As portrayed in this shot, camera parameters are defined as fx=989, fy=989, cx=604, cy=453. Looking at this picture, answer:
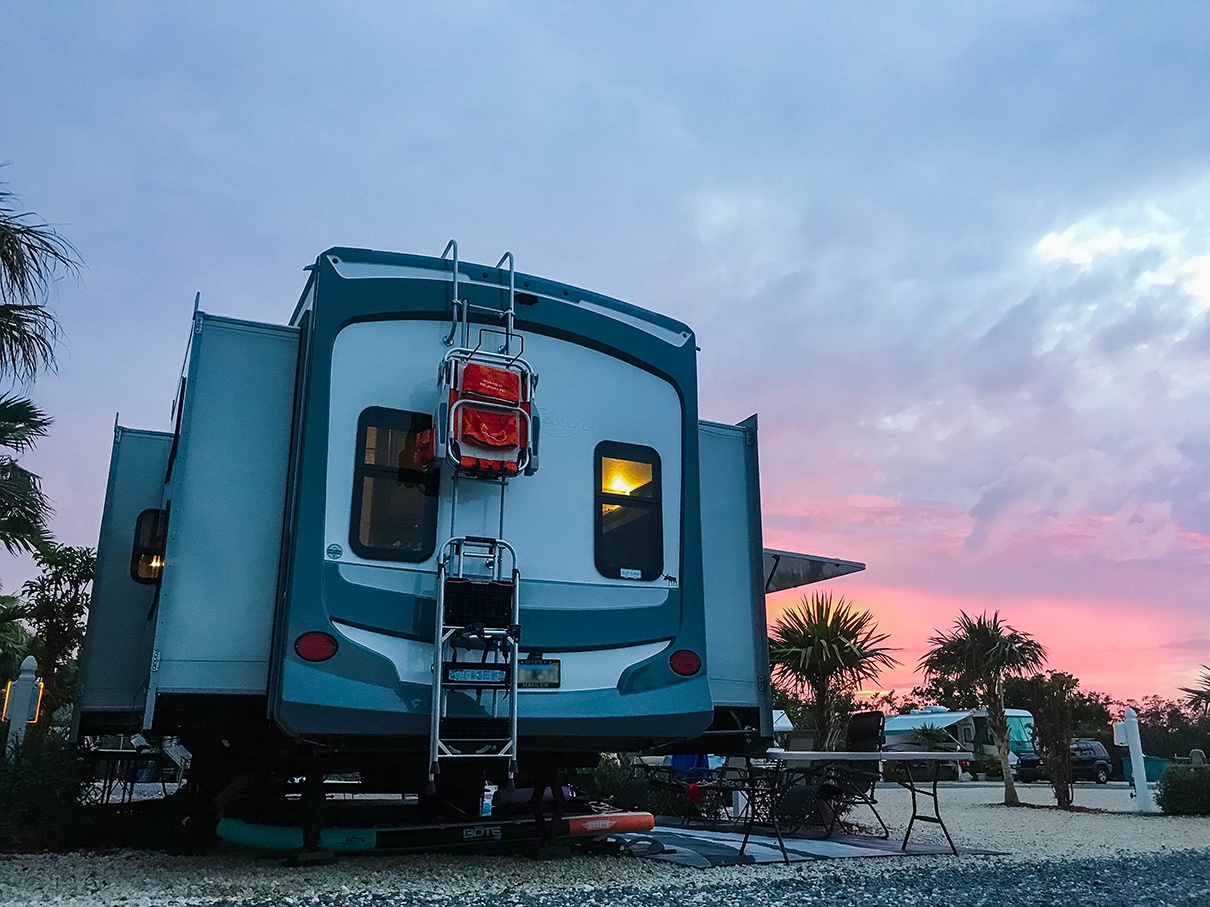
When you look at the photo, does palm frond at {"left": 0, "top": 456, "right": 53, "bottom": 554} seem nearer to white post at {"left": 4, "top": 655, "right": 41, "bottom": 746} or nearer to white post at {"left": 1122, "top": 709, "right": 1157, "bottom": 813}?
white post at {"left": 4, "top": 655, "right": 41, "bottom": 746}

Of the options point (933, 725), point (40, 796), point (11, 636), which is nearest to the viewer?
point (40, 796)

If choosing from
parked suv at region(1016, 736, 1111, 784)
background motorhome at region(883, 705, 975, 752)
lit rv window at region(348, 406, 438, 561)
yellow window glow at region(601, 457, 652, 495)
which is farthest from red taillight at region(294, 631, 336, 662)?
parked suv at region(1016, 736, 1111, 784)

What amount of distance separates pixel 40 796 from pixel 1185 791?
41.1 feet

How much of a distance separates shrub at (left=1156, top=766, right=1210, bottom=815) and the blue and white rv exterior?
874 cm

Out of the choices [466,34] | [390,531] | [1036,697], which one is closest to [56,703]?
[466,34]

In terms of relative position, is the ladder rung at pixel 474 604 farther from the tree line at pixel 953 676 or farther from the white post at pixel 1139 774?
the white post at pixel 1139 774

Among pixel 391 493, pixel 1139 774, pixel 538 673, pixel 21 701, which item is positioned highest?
pixel 391 493

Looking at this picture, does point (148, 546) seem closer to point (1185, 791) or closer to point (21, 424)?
point (21, 424)

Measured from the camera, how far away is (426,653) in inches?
207

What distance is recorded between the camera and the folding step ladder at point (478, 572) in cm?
514

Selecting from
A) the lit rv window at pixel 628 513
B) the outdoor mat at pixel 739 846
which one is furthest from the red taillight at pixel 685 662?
the outdoor mat at pixel 739 846

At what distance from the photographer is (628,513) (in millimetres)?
6133

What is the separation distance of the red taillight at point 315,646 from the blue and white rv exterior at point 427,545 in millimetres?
10

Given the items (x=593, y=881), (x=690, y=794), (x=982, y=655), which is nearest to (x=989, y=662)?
(x=982, y=655)
